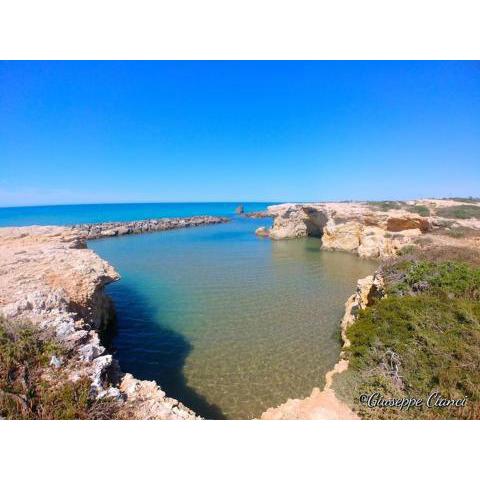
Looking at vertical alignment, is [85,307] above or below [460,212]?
below

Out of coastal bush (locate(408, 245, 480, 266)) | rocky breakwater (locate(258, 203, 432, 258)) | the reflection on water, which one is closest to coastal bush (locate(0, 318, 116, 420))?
the reflection on water

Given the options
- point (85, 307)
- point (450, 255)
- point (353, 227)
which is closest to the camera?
point (85, 307)

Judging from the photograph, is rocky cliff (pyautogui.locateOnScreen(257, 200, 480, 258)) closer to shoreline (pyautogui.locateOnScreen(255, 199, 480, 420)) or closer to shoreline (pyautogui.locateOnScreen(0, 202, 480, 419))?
shoreline (pyautogui.locateOnScreen(255, 199, 480, 420))

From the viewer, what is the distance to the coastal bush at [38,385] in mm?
3781

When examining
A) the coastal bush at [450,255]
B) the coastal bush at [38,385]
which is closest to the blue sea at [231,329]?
the coastal bush at [38,385]

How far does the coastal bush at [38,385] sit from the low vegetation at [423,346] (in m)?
4.46

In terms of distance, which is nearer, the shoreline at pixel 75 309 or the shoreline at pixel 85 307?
the shoreline at pixel 75 309

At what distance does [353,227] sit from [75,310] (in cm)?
2379

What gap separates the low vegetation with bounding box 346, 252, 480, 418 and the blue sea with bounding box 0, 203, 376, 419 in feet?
6.31

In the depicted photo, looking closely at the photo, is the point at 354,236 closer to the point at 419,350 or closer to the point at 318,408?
the point at 419,350

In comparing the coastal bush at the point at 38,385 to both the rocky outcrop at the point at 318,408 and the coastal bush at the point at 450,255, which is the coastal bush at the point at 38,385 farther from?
the coastal bush at the point at 450,255

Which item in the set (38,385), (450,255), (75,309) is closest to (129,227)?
(75,309)

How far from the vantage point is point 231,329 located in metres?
9.78
